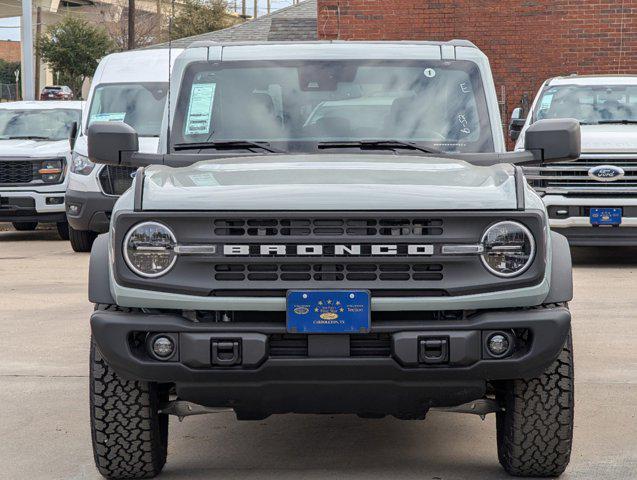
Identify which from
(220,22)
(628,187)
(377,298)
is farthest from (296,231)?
(220,22)

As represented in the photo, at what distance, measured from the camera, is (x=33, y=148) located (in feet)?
58.2

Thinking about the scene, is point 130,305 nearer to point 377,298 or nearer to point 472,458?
point 377,298

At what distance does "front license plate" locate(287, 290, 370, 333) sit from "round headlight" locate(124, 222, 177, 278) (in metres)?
0.49

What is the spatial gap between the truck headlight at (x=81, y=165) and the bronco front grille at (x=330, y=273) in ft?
36.0

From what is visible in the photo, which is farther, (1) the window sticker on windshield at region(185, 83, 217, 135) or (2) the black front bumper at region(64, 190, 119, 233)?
(2) the black front bumper at region(64, 190, 119, 233)

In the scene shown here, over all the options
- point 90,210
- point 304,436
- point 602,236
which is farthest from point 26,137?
point 304,436

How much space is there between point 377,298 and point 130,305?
0.91m

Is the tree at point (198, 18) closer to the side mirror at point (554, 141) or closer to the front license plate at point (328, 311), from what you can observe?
the side mirror at point (554, 141)

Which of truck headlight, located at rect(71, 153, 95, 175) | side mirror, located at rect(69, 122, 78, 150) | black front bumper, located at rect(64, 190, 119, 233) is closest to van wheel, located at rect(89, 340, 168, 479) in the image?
black front bumper, located at rect(64, 190, 119, 233)

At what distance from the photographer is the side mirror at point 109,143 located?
602 cm

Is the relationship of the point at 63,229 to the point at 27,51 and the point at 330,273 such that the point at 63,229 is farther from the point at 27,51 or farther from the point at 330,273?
the point at 330,273

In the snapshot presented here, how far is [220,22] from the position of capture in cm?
6556

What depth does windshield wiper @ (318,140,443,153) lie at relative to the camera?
20.3ft

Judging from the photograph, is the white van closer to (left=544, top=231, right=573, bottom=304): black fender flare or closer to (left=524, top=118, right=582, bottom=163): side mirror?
(left=524, top=118, right=582, bottom=163): side mirror
